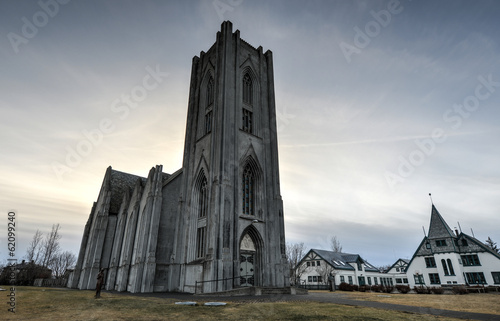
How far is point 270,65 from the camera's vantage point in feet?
109

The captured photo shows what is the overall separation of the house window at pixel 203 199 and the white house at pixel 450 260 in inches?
1545

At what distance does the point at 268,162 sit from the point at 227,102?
7215 mm

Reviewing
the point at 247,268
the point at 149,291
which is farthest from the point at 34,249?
the point at 247,268

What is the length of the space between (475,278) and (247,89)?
42831 millimetres

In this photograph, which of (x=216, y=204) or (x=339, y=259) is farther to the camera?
(x=339, y=259)

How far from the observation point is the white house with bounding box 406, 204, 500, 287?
39.0 m

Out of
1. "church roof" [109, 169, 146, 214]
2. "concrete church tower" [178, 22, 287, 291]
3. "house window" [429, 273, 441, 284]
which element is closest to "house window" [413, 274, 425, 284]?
"house window" [429, 273, 441, 284]

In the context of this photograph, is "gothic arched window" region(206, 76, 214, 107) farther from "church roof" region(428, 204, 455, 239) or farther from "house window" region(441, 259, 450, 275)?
"house window" region(441, 259, 450, 275)

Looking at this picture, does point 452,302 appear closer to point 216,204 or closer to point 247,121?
point 216,204

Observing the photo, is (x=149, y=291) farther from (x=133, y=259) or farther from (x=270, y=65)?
(x=270, y=65)

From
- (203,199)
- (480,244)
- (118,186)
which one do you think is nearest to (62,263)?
(118,186)

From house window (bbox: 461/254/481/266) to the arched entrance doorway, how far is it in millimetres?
37123

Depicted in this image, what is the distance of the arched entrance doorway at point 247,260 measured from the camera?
74.3ft

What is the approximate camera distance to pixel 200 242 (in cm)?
2375
